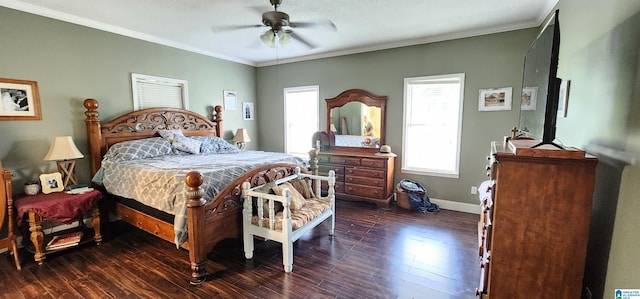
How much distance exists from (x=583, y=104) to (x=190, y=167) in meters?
3.29

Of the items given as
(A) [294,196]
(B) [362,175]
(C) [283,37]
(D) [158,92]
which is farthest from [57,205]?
(B) [362,175]

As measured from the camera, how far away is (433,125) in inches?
163

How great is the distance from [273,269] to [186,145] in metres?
2.30

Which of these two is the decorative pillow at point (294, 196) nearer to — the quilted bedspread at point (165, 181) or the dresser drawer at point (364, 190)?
the quilted bedspread at point (165, 181)

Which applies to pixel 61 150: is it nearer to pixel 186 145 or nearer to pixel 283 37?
pixel 186 145

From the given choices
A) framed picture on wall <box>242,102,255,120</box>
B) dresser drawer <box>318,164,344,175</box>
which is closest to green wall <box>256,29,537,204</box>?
dresser drawer <box>318,164,344,175</box>

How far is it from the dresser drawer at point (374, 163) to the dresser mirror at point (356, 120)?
1.28ft

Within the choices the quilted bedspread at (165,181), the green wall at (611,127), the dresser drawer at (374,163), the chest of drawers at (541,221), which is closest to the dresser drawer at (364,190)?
the dresser drawer at (374,163)

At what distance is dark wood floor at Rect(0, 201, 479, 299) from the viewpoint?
7.07ft

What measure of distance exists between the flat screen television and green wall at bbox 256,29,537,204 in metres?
1.42

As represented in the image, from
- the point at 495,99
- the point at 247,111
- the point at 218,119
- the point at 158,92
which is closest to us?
the point at 495,99

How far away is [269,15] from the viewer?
2.49m

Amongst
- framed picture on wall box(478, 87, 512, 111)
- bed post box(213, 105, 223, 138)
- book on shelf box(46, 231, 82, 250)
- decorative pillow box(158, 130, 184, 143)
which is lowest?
book on shelf box(46, 231, 82, 250)

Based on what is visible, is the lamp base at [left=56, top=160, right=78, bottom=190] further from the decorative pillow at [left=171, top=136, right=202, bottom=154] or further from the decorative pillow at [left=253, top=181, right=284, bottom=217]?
the decorative pillow at [left=253, top=181, right=284, bottom=217]
